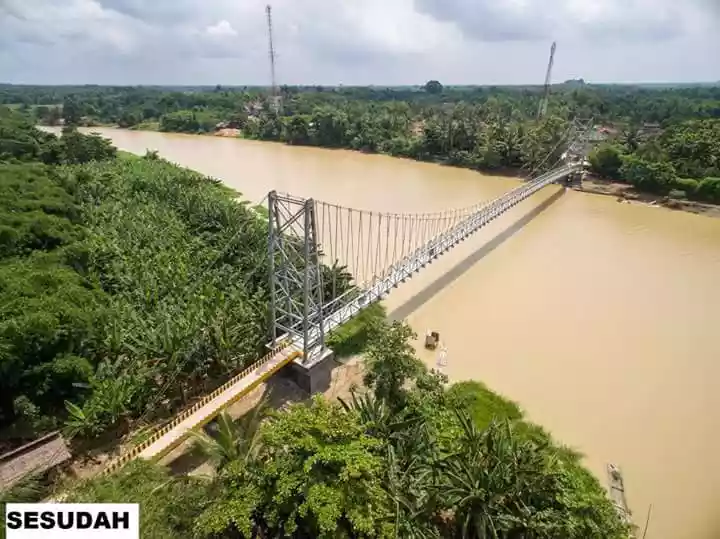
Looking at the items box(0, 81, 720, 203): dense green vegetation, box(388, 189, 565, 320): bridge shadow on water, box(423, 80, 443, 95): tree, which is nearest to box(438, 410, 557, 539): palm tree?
box(388, 189, 565, 320): bridge shadow on water

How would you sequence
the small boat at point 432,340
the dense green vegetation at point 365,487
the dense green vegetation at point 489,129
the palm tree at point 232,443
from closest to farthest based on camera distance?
1. the dense green vegetation at point 365,487
2. the palm tree at point 232,443
3. the small boat at point 432,340
4. the dense green vegetation at point 489,129

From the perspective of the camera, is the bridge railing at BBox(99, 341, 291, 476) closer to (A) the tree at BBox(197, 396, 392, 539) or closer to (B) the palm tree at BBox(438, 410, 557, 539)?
(A) the tree at BBox(197, 396, 392, 539)

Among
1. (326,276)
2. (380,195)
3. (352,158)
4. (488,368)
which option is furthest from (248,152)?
(488,368)

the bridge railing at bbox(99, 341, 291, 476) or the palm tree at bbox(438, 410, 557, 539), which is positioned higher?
the palm tree at bbox(438, 410, 557, 539)

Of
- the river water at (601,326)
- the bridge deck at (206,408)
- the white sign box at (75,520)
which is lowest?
the river water at (601,326)

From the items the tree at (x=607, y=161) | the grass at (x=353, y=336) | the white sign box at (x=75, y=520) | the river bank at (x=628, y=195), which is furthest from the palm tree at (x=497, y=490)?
the tree at (x=607, y=161)

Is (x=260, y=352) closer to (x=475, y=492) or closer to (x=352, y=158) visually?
(x=475, y=492)

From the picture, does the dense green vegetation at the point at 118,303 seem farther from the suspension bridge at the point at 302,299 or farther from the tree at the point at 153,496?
the tree at the point at 153,496
